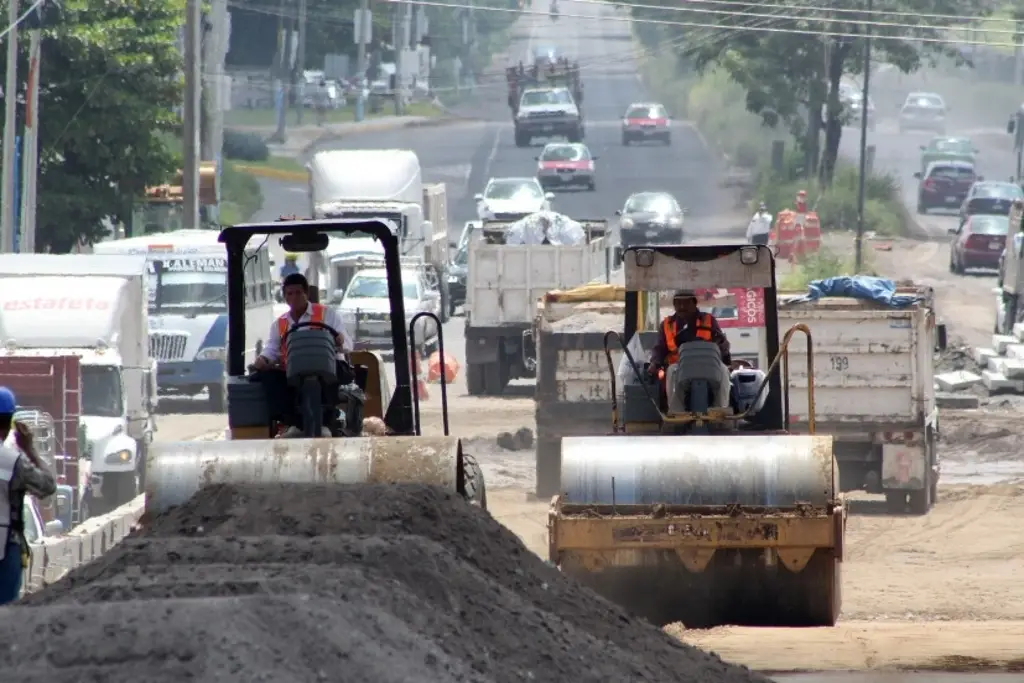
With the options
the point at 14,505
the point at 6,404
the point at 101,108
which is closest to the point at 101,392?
the point at 6,404

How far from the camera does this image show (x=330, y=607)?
7672mm

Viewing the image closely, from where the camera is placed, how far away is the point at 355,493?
9773 millimetres

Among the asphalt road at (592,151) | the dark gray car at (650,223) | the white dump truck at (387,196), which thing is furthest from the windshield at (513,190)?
the white dump truck at (387,196)

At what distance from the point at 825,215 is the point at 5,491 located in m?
49.8

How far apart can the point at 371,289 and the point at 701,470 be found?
78.6 ft

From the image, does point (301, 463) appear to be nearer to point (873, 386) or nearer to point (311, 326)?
point (311, 326)

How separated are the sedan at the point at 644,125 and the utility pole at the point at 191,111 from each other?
37.2 m

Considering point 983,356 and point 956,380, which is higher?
point 983,356

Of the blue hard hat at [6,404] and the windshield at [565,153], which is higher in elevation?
the blue hard hat at [6,404]

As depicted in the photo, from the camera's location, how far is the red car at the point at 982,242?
47031 mm

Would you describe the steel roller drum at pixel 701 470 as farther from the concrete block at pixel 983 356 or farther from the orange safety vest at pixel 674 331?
the concrete block at pixel 983 356

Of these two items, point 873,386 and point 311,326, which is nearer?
point 311,326

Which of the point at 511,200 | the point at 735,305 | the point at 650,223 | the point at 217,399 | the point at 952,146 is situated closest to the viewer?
the point at 735,305

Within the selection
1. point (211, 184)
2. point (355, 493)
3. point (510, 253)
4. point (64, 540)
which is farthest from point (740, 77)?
point (355, 493)
